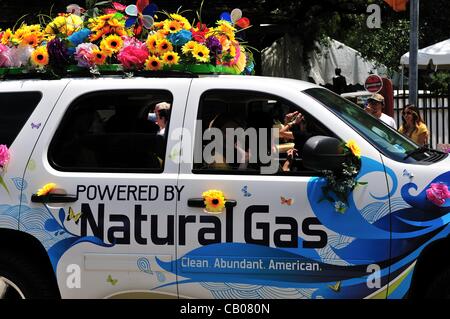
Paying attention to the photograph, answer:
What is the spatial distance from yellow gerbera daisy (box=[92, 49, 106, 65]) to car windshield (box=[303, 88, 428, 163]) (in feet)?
4.72

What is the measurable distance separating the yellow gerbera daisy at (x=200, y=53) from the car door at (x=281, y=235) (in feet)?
2.62

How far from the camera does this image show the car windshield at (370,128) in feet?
14.3

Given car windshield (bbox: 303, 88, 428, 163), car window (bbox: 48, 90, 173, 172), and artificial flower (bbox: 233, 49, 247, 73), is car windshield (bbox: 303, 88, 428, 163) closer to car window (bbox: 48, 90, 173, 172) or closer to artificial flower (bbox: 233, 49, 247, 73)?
artificial flower (bbox: 233, 49, 247, 73)

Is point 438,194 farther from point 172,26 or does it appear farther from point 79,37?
point 79,37

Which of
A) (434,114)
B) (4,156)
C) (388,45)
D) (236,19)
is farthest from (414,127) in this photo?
(388,45)

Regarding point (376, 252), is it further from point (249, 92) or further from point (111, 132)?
point (111, 132)

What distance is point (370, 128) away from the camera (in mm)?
4555

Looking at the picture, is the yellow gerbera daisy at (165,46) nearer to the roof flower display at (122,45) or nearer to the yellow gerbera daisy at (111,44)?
the roof flower display at (122,45)

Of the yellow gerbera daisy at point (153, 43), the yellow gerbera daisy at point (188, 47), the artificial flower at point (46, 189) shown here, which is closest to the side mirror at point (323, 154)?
the yellow gerbera daisy at point (188, 47)

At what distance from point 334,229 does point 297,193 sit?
308 mm

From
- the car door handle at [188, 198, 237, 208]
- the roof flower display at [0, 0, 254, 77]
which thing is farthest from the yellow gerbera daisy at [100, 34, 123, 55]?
the car door handle at [188, 198, 237, 208]

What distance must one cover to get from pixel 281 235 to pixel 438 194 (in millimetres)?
956

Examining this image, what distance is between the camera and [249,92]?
14.8 ft
